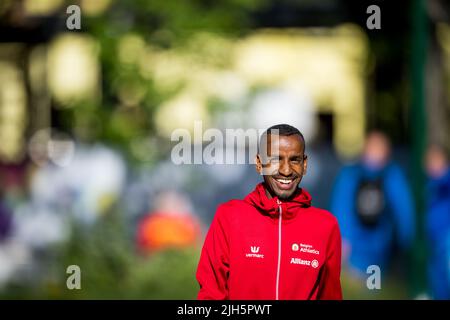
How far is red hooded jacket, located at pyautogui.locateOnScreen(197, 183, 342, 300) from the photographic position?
2.96m

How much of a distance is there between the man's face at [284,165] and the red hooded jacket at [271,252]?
0.11ft

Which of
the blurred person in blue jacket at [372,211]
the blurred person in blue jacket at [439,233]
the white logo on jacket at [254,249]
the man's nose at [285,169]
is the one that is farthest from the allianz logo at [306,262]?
the blurred person in blue jacket at [439,233]

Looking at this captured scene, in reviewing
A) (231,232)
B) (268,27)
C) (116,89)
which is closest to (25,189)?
(116,89)

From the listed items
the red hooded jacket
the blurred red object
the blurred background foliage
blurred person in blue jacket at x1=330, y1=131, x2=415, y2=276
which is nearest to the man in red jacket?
the red hooded jacket

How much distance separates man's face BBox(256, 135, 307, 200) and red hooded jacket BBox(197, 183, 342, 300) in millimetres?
34

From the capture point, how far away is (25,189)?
1217cm

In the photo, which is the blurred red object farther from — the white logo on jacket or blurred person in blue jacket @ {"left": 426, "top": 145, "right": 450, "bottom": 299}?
the white logo on jacket

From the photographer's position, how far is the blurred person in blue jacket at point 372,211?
8578 mm

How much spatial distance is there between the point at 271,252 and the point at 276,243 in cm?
3

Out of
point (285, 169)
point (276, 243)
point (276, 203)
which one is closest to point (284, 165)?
point (285, 169)

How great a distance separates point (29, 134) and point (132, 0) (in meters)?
4.12

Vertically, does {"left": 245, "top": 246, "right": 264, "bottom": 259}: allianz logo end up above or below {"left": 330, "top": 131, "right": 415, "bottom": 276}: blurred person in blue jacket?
below

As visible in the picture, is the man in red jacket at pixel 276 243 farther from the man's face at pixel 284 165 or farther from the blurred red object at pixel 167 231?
the blurred red object at pixel 167 231

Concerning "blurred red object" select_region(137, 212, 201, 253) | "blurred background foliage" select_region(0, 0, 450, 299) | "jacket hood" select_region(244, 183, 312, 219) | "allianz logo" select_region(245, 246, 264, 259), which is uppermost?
"blurred background foliage" select_region(0, 0, 450, 299)
